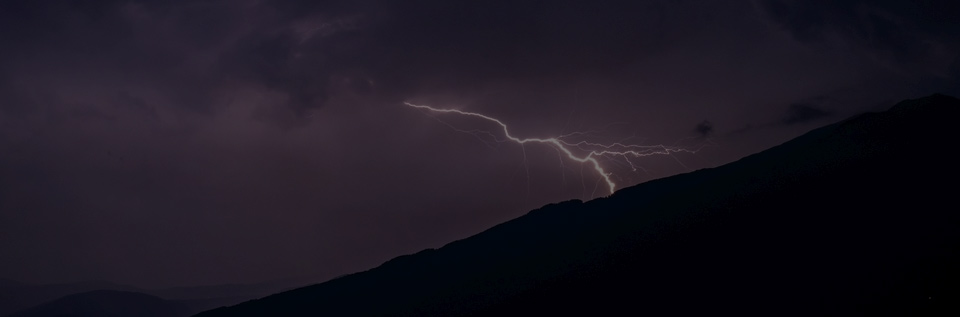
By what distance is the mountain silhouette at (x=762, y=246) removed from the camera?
12.3 meters

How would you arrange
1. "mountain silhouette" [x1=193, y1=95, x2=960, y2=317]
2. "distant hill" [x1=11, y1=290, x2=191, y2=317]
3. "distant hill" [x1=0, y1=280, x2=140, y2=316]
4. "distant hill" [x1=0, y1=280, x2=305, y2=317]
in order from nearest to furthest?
"mountain silhouette" [x1=193, y1=95, x2=960, y2=317] < "distant hill" [x1=11, y1=290, x2=191, y2=317] < "distant hill" [x1=0, y1=280, x2=305, y2=317] < "distant hill" [x1=0, y1=280, x2=140, y2=316]

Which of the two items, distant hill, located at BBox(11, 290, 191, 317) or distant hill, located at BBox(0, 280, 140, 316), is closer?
distant hill, located at BBox(11, 290, 191, 317)

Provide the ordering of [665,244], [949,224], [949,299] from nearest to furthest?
1. [949,299]
2. [949,224]
3. [665,244]

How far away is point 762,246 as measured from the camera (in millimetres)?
14727

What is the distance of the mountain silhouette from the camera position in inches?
486

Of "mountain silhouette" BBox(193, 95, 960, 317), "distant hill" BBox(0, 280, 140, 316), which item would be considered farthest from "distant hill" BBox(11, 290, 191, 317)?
"mountain silhouette" BBox(193, 95, 960, 317)

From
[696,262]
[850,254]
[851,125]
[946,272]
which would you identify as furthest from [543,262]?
[851,125]

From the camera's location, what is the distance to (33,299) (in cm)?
A: 13950

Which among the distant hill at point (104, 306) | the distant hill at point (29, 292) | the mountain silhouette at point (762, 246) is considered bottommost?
the mountain silhouette at point (762, 246)

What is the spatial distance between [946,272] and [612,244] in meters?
8.83

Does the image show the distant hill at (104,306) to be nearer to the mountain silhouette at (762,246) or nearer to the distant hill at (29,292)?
the distant hill at (29,292)

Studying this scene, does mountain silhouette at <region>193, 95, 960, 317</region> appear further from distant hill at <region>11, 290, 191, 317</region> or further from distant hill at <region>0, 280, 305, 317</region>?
distant hill at <region>0, 280, 305, 317</region>

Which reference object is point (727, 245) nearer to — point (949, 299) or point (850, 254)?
point (850, 254)

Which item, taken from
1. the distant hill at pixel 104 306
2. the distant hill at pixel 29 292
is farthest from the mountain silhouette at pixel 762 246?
the distant hill at pixel 29 292
